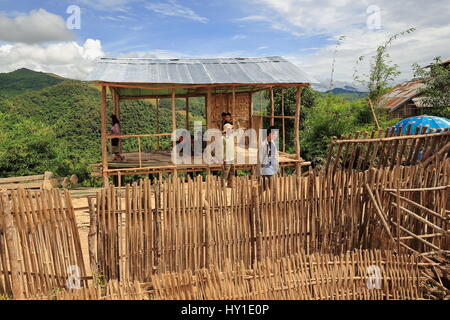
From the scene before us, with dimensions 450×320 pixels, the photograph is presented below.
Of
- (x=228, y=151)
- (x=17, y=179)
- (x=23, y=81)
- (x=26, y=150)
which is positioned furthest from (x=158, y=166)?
(x=23, y=81)

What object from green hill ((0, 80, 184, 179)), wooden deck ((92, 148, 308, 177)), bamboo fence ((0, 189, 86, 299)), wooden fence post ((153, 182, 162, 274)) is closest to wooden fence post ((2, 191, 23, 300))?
bamboo fence ((0, 189, 86, 299))

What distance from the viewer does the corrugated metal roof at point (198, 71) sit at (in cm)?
1042

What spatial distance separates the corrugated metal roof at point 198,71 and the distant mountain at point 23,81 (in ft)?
98.5

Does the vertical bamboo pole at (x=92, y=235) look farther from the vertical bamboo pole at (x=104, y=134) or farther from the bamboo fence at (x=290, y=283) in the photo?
the vertical bamboo pole at (x=104, y=134)

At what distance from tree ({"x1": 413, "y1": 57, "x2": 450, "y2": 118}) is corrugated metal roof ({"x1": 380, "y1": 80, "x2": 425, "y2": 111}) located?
3.20 meters

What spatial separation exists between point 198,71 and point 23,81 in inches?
1396

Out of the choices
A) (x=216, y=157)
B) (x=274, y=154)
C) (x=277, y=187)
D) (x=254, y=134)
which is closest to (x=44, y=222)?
(x=277, y=187)

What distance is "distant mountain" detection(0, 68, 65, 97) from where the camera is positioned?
37.7 m

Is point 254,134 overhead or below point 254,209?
overhead

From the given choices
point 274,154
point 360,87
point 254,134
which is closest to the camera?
point 274,154

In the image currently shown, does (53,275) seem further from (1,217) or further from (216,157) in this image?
(216,157)

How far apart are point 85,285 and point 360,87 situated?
22.7 meters

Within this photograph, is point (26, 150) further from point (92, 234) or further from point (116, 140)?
point (92, 234)
